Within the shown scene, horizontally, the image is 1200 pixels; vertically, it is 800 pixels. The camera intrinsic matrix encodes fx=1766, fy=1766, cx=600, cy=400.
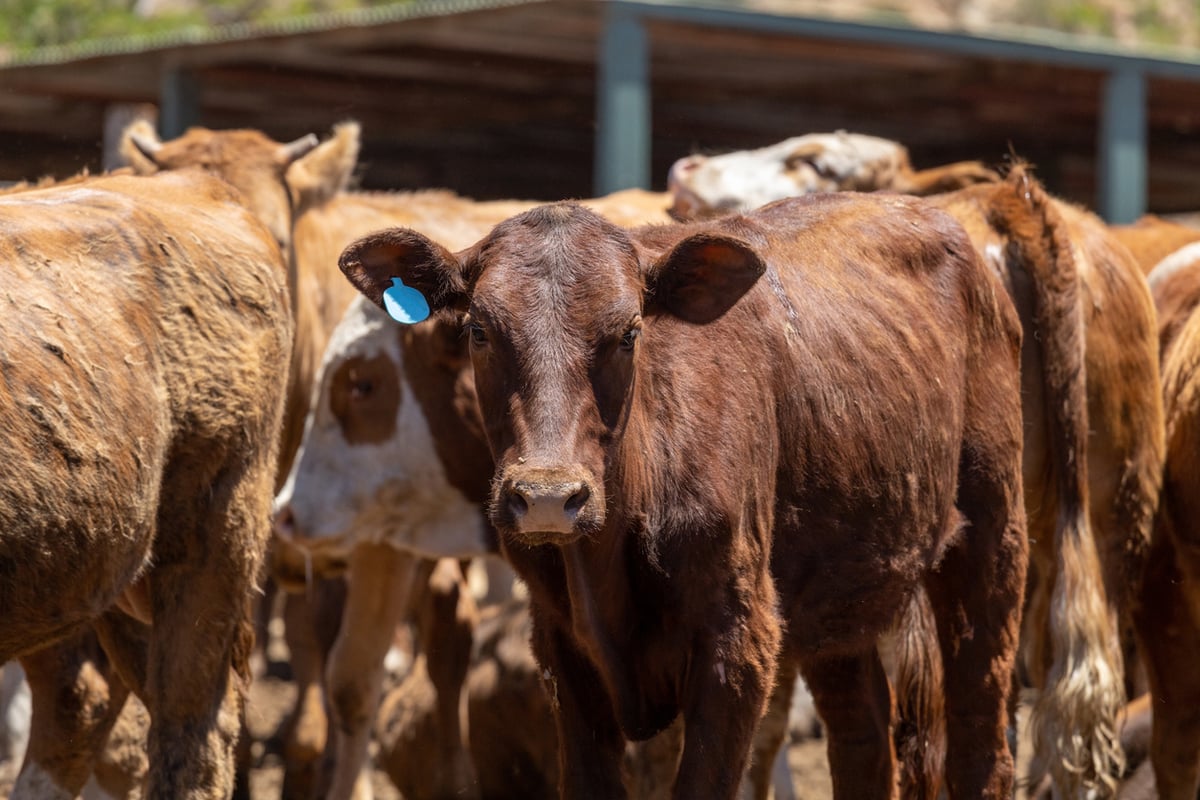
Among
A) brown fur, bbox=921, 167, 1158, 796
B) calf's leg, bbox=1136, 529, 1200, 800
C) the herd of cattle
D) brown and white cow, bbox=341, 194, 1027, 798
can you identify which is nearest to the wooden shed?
the herd of cattle

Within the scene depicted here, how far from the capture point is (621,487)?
428 cm

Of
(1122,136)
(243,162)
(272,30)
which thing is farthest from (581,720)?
(1122,136)

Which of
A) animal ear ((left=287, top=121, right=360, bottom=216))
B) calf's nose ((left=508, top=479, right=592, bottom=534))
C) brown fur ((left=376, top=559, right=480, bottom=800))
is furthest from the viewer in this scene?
animal ear ((left=287, top=121, right=360, bottom=216))

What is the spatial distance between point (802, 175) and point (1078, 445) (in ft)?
7.98

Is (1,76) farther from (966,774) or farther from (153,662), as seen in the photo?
(966,774)

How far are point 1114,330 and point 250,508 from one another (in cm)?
331

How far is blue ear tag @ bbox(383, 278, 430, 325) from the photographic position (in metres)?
4.48

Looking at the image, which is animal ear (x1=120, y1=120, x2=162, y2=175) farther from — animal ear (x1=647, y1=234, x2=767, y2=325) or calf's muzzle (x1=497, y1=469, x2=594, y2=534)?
calf's muzzle (x1=497, y1=469, x2=594, y2=534)

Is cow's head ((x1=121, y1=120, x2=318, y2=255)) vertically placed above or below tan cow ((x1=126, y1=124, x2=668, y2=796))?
above

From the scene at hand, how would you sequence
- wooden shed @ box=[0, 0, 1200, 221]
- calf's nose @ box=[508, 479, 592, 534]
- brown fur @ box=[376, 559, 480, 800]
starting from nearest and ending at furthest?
calf's nose @ box=[508, 479, 592, 534] → brown fur @ box=[376, 559, 480, 800] → wooden shed @ box=[0, 0, 1200, 221]

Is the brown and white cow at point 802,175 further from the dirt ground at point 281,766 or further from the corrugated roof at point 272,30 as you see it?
the dirt ground at point 281,766

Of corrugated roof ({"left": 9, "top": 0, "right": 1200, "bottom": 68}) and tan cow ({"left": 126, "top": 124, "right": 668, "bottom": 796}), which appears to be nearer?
tan cow ({"left": 126, "top": 124, "right": 668, "bottom": 796})

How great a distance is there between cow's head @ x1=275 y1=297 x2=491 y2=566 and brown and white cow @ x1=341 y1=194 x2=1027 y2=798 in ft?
6.54

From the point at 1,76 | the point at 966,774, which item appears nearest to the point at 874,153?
the point at 966,774
